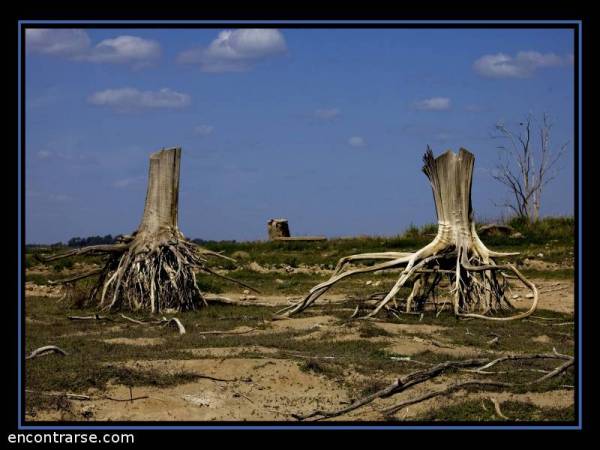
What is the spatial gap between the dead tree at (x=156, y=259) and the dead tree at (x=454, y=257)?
1.95 metres

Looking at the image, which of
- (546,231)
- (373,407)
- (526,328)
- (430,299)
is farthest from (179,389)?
(546,231)

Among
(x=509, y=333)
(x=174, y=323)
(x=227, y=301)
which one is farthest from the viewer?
(x=227, y=301)

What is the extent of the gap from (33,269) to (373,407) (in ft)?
44.1

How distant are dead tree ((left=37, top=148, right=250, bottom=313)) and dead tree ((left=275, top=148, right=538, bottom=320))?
6.41ft

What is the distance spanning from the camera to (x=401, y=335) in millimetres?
12477

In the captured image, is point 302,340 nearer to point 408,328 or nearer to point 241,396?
point 408,328

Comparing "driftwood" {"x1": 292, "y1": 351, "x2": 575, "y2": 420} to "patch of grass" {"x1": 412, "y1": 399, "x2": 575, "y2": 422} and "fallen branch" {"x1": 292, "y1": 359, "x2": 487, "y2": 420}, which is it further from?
"patch of grass" {"x1": 412, "y1": 399, "x2": 575, "y2": 422}

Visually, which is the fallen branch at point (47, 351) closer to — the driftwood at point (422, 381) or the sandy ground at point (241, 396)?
the sandy ground at point (241, 396)

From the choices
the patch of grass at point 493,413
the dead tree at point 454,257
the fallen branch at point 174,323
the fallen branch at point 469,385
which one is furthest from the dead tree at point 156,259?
the patch of grass at point 493,413
